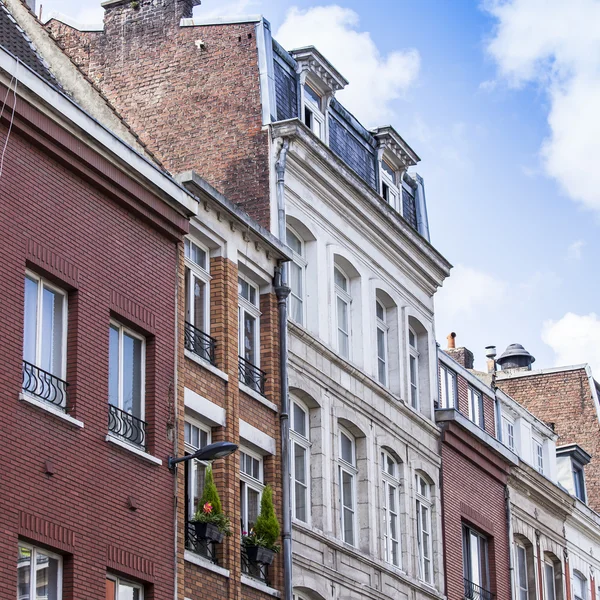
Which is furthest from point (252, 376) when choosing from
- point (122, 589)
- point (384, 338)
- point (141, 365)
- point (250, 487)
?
point (384, 338)

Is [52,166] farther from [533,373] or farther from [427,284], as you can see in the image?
[533,373]

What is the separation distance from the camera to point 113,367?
72.2 feet

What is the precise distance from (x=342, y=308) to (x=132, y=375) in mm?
9477

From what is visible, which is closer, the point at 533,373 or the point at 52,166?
the point at 52,166

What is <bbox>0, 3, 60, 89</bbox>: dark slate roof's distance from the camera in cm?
2441

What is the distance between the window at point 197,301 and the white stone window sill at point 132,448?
10.1ft

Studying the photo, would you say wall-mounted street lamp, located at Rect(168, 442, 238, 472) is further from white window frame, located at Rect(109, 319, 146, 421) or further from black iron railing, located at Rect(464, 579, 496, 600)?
black iron railing, located at Rect(464, 579, 496, 600)

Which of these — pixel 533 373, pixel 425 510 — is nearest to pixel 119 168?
pixel 425 510

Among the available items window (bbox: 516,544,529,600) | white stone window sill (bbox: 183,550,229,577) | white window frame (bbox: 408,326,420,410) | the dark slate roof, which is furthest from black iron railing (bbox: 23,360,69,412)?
window (bbox: 516,544,529,600)

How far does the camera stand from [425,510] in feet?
110

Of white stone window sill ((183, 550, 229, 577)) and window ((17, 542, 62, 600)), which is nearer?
window ((17, 542, 62, 600))

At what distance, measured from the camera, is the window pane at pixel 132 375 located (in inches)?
877

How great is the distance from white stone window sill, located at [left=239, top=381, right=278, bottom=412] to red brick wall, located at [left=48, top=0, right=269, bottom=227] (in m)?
3.56

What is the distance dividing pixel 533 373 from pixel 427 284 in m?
18.1
